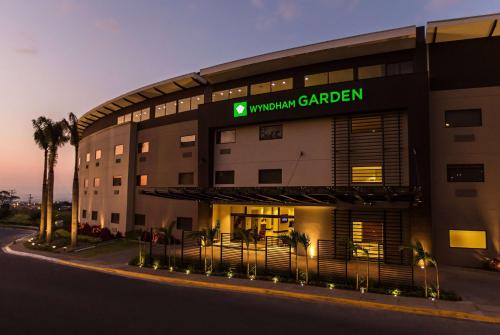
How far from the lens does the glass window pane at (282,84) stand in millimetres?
27203

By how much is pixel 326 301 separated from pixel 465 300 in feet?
18.2

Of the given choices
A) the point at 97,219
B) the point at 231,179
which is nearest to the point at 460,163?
the point at 231,179

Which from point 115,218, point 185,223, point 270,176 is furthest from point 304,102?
point 115,218

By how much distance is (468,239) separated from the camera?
2078 cm

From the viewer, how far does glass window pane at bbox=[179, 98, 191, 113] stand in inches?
1299

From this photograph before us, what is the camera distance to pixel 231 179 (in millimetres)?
28516

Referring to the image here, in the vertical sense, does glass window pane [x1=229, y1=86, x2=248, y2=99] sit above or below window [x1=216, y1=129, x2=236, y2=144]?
above

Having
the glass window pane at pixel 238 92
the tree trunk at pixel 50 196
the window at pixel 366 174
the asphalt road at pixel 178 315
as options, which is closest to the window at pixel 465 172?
the window at pixel 366 174

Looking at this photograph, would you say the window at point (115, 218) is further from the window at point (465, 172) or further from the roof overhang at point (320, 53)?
the window at point (465, 172)

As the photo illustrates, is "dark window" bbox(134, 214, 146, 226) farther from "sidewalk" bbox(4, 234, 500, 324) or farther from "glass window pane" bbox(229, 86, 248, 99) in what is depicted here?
"glass window pane" bbox(229, 86, 248, 99)

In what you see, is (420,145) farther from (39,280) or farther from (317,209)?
(39,280)

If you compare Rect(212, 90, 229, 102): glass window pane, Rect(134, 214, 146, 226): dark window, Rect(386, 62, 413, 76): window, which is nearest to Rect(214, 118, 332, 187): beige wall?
Rect(212, 90, 229, 102): glass window pane

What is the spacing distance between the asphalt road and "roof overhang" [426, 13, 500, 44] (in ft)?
59.3

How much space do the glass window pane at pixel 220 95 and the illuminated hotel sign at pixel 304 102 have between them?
9.13ft
